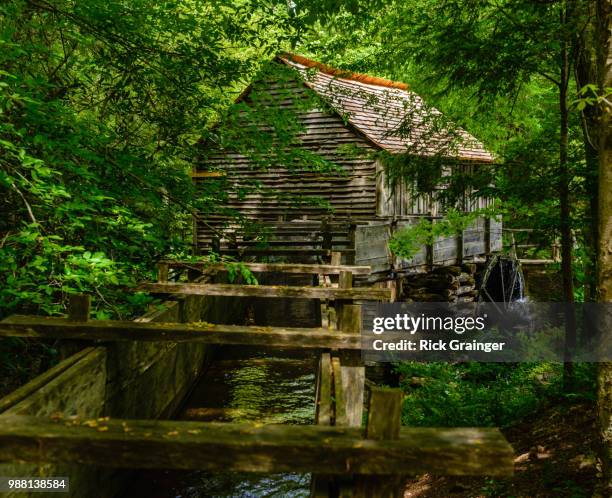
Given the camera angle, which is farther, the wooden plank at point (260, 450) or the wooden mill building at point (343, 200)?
the wooden mill building at point (343, 200)

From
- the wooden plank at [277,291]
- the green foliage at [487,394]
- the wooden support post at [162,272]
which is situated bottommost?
the green foliage at [487,394]

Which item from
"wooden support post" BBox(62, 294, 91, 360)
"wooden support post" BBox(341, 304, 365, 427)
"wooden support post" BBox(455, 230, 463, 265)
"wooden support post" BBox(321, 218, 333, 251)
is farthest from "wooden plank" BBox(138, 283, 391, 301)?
"wooden support post" BBox(455, 230, 463, 265)

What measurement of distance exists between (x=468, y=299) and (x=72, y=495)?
767 inches

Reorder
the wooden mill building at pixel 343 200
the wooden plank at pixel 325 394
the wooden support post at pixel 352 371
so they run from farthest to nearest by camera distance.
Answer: the wooden mill building at pixel 343 200 → the wooden support post at pixel 352 371 → the wooden plank at pixel 325 394

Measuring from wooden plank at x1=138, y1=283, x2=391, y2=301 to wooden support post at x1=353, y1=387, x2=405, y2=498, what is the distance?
12.7 ft

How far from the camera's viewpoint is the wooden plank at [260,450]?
2.12 meters

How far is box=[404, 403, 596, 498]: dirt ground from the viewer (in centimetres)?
455

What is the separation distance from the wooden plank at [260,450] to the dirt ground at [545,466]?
2378 mm

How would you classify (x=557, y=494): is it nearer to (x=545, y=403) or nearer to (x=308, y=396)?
(x=545, y=403)

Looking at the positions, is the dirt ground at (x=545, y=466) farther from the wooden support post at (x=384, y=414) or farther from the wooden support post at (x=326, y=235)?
the wooden support post at (x=326, y=235)

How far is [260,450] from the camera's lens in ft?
7.08

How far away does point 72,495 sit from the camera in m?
4.05

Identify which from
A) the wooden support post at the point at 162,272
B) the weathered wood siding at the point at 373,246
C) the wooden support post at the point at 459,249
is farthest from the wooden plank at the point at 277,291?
the wooden support post at the point at 459,249

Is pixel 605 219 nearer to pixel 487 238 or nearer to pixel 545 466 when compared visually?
pixel 545 466
